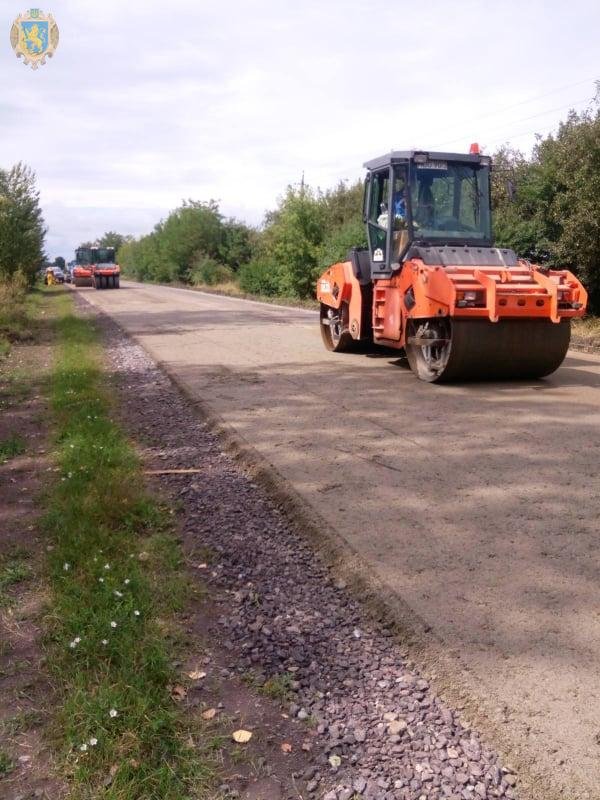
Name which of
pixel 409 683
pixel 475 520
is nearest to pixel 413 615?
pixel 409 683

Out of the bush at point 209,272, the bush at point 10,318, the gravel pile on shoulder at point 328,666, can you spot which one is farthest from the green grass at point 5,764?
the bush at point 209,272

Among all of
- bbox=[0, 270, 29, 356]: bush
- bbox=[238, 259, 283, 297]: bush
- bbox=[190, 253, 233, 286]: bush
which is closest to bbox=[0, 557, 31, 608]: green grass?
bbox=[0, 270, 29, 356]: bush

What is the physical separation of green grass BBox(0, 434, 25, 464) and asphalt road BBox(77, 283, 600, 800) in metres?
1.99

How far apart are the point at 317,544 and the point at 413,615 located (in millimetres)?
1106

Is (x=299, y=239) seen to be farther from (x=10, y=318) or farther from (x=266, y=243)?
(x=10, y=318)

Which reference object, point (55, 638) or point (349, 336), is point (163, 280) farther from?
point (55, 638)

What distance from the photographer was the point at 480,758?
2.76 meters

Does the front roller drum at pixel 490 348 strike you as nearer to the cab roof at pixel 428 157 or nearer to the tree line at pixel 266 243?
the cab roof at pixel 428 157

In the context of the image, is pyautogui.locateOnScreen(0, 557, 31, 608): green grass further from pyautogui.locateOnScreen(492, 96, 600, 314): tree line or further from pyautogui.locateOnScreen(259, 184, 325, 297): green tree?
pyautogui.locateOnScreen(259, 184, 325, 297): green tree

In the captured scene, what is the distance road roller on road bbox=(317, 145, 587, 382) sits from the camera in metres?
9.00

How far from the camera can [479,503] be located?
17.2 ft

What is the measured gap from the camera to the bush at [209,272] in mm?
55966

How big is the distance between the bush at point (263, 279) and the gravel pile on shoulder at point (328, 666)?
105ft

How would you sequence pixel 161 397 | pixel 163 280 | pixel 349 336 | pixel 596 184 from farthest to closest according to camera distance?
pixel 163 280 → pixel 596 184 → pixel 349 336 → pixel 161 397
